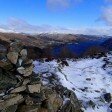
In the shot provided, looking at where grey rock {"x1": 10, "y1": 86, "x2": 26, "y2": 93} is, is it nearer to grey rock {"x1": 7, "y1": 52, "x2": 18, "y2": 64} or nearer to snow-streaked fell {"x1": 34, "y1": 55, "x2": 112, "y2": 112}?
grey rock {"x1": 7, "y1": 52, "x2": 18, "y2": 64}

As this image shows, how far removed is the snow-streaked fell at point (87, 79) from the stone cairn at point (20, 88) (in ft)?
17.5

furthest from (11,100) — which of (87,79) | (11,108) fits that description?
(87,79)

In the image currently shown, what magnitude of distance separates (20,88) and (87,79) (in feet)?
49.3

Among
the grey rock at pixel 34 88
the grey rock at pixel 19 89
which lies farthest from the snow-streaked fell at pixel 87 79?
the grey rock at pixel 19 89

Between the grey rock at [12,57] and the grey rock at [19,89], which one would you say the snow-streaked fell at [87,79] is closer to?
the grey rock at [19,89]

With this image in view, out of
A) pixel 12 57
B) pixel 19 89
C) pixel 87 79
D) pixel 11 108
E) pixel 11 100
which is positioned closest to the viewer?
pixel 11 108

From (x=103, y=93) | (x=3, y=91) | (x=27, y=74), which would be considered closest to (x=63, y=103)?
(x=27, y=74)

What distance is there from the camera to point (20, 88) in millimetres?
17359

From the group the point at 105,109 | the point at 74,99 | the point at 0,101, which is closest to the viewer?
the point at 0,101

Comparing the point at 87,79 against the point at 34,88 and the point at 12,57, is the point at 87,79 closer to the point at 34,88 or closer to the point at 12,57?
the point at 34,88

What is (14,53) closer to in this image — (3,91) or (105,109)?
(3,91)

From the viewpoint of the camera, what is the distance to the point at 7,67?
17688mm

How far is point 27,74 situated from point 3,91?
6.93 ft

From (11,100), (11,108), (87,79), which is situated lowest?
(87,79)
